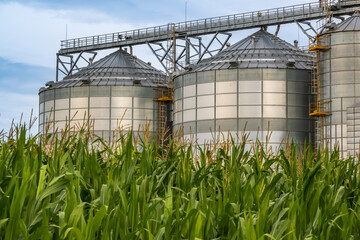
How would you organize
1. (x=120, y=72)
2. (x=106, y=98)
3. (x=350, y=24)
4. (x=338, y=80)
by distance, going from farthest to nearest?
(x=120, y=72) → (x=106, y=98) → (x=350, y=24) → (x=338, y=80)

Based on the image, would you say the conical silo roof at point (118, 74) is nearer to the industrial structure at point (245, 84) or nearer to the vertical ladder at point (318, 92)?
the industrial structure at point (245, 84)

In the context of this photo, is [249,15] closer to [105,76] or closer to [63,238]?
[105,76]

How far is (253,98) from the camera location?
145 ft

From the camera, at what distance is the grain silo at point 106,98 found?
5153 cm

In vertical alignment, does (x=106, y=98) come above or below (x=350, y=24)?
below

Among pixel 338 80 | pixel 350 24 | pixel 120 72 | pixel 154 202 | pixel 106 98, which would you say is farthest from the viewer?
pixel 120 72

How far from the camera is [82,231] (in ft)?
18.8

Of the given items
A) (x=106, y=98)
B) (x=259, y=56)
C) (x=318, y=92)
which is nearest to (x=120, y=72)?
(x=106, y=98)

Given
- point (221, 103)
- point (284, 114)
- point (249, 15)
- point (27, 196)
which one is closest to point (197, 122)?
point (221, 103)

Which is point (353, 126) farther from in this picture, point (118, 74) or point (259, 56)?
point (118, 74)

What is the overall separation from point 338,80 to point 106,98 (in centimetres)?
2030

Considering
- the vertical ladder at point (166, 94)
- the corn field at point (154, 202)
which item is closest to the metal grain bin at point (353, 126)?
the vertical ladder at point (166, 94)

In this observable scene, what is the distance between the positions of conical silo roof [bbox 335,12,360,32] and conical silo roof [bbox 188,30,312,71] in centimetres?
401

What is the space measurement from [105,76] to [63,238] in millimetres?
49244
